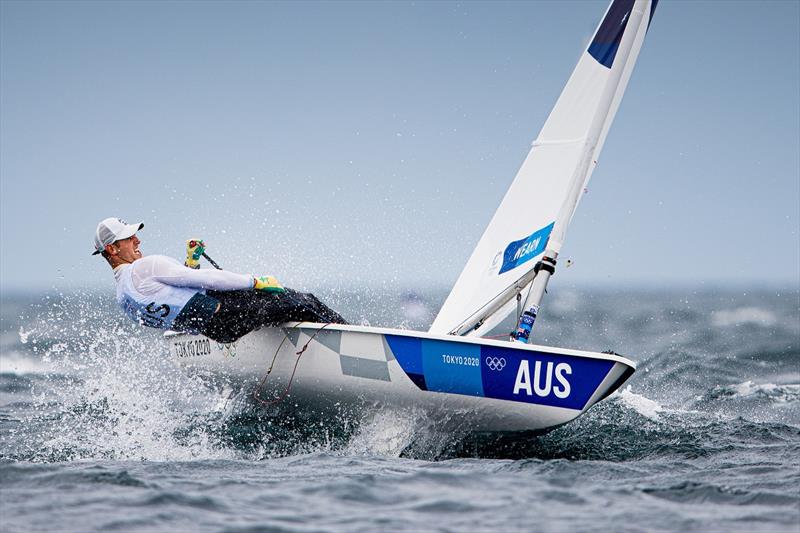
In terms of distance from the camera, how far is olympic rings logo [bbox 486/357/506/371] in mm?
5750

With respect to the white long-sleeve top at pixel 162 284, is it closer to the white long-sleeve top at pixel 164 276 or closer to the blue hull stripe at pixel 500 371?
the white long-sleeve top at pixel 164 276

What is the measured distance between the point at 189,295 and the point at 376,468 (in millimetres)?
2059

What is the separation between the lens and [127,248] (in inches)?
252

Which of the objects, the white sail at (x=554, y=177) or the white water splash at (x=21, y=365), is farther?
the white water splash at (x=21, y=365)

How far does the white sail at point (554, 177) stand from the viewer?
6.83 meters

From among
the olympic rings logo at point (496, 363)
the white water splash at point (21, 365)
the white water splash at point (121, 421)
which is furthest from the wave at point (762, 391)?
the white water splash at point (21, 365)

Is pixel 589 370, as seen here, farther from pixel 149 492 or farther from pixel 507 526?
pixel 149 492

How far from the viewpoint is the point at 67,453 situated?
5770mm

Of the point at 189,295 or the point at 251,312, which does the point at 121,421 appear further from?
the point at 251,312

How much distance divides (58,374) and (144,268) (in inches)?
263

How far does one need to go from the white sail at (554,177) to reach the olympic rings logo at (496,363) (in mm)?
1306

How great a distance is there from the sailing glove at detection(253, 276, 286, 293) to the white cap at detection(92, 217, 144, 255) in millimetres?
952

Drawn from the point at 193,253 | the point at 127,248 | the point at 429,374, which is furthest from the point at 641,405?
the point at 127,248

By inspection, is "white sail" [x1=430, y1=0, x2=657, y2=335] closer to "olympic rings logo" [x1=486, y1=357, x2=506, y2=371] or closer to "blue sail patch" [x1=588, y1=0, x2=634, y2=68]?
"blue sail patch" [x1=588, y1=0, x2=634, y2=68]
